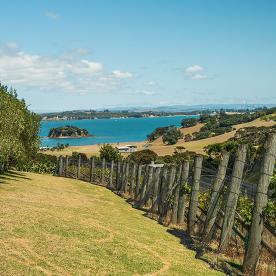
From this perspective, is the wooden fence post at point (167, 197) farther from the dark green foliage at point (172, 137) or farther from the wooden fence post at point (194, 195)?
the dark green foliage at point (172, 137)

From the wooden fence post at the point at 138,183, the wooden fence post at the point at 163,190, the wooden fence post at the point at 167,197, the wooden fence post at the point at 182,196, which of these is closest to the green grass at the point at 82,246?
the wooden fence post at the point at 182,196

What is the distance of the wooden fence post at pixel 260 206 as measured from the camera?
38.6 ft

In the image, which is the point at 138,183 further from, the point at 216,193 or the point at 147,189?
the point at 216,193

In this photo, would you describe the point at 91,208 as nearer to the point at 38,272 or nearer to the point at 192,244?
the point at 192,244

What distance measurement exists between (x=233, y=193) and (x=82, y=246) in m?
4.66

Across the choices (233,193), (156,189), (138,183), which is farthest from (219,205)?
(138,183)

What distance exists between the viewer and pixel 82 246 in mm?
13133

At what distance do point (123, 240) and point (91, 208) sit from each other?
771cm

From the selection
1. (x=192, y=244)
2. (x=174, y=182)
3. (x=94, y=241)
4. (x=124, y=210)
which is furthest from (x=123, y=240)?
(x=124, y=210)

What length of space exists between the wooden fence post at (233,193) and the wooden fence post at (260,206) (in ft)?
4.89

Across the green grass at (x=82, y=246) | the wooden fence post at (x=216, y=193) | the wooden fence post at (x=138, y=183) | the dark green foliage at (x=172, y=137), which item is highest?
the wooden fence post at (x=216, y=193)

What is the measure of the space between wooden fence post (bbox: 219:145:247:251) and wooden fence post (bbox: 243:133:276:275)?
1.49m

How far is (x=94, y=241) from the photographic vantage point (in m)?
13.9

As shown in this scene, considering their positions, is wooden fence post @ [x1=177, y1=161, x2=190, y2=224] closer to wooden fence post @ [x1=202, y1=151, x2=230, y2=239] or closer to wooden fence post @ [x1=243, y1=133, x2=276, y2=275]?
wooden fence post @ [x1=202, y1=151, x2=230, y2=239]
